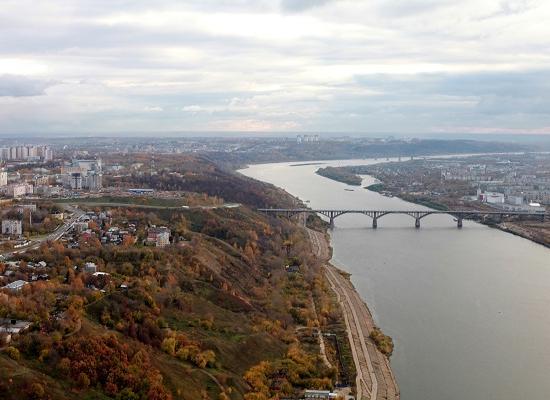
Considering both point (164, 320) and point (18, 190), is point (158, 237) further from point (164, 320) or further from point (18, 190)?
point (18, 190)

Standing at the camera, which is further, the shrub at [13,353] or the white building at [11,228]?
the white building at [11,228]

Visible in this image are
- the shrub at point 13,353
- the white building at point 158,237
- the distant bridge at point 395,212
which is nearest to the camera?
the shrub at point 13,353

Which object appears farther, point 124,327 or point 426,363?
point 426,363

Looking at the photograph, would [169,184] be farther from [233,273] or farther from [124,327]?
[124,327]

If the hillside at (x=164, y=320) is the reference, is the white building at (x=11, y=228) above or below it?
above

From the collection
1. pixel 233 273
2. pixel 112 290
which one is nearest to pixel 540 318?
pixel 233 273

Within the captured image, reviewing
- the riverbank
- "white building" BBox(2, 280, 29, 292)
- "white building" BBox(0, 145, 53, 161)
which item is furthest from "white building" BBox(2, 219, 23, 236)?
"white building" BBox(0, 145, 53, 161)

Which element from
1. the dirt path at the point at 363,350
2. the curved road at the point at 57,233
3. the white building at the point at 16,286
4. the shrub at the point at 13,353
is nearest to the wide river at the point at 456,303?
the dirt path at the point at 363,350

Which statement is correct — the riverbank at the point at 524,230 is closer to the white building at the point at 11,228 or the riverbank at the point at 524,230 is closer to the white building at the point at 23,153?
the white building at the point at 11,228
